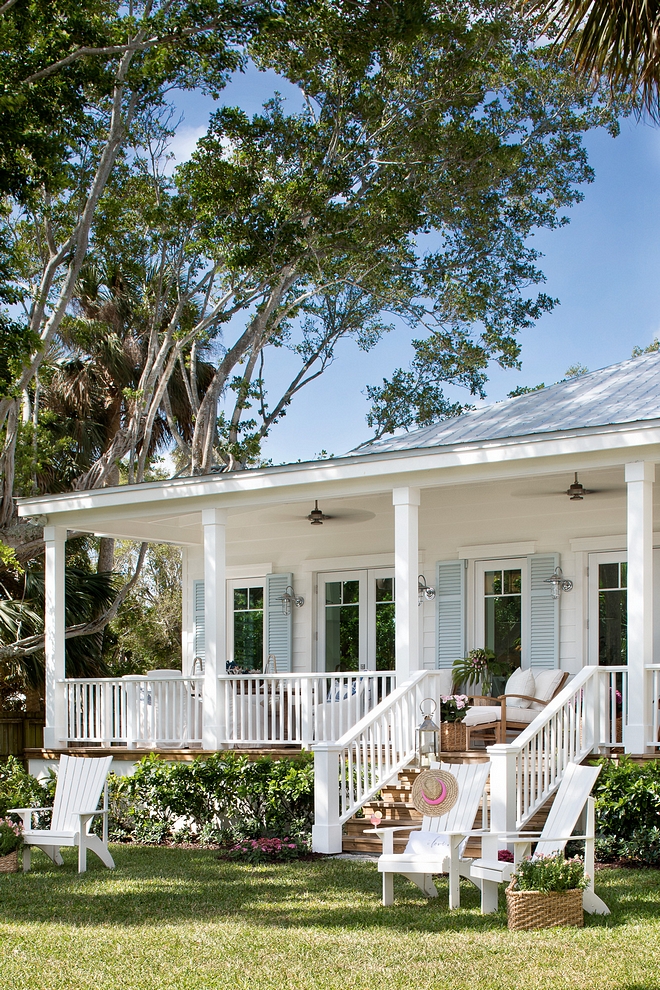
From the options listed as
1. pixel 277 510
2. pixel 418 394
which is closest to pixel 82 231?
pixel 277 510

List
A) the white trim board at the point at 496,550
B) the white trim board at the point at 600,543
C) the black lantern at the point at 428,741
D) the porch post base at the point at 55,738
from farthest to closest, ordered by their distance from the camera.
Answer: the porch post base at the point at 55,738 < the white trim board at the point at 496,550 < the white trim board at the point at 600,543 < the black lantern at the point at 428,741

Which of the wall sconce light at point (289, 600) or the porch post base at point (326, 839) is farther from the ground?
the wall sconce light at point (289, 600)

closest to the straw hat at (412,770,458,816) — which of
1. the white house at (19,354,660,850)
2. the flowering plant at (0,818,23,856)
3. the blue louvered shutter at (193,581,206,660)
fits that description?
the white house at (19,354,660,850)

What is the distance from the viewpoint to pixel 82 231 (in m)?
14.1

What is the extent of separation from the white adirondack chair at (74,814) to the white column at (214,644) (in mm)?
2137

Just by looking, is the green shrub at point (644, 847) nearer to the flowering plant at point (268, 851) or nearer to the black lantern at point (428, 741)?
the black lantern at point (428, 741)

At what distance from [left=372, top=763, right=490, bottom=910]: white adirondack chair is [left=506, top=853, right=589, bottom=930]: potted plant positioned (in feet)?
2.04

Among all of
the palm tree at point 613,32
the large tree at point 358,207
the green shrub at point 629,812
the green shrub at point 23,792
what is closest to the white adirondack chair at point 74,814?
the green shrub at point 23,792

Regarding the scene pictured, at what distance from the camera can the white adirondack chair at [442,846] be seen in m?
7.63

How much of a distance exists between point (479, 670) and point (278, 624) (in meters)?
3.40

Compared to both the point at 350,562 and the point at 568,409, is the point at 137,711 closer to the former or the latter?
the point at 350,562

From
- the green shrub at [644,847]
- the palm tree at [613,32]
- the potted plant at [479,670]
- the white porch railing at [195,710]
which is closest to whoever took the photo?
the palm tree at [613,32]

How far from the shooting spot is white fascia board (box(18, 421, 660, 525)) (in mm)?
10148

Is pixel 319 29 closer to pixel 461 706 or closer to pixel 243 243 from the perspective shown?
pixel 243 243
